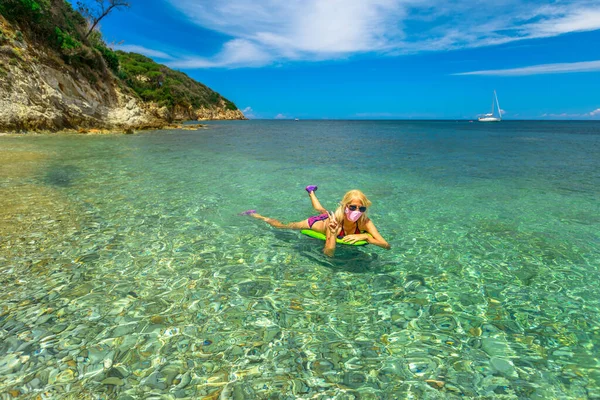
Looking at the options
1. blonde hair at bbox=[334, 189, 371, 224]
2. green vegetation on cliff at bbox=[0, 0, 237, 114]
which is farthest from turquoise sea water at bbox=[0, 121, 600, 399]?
green vegetation on cliff at bbox=[0, 0, 237, 114]

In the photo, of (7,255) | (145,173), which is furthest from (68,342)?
(145,173)

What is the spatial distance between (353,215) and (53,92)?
3425 centimetres

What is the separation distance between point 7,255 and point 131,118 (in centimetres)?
3922

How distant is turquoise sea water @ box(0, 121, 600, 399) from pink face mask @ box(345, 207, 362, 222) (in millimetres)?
776

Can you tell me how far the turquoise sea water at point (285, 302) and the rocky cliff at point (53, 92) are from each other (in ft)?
74.0

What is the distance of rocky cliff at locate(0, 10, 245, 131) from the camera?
25328 mm

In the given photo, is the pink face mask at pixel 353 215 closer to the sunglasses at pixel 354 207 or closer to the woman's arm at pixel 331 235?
the sunglasses at pixel 354 207

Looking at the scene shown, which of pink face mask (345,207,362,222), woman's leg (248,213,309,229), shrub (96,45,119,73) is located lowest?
woman's leg (248,213,309,229)

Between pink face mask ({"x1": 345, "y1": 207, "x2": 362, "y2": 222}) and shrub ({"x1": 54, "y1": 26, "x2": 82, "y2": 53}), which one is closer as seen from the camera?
pink face mask ({"x1": 345, "y1": 207, "x2": 362, "y2": 222})

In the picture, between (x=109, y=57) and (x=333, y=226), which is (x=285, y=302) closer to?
(x=333, y=226)

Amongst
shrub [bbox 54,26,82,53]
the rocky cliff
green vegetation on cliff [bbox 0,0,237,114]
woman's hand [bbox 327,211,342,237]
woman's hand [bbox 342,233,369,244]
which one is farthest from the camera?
shrub [bbox 54,26,82,53]

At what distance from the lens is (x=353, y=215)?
5715mm

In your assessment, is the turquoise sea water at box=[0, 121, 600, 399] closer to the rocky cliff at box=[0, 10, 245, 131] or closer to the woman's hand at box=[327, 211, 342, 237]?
the woman's hand at box=[327, 211, 342, 237]

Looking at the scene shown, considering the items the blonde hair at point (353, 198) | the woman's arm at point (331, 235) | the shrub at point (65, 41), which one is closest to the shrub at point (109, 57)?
the shrub at point (65, 41)
